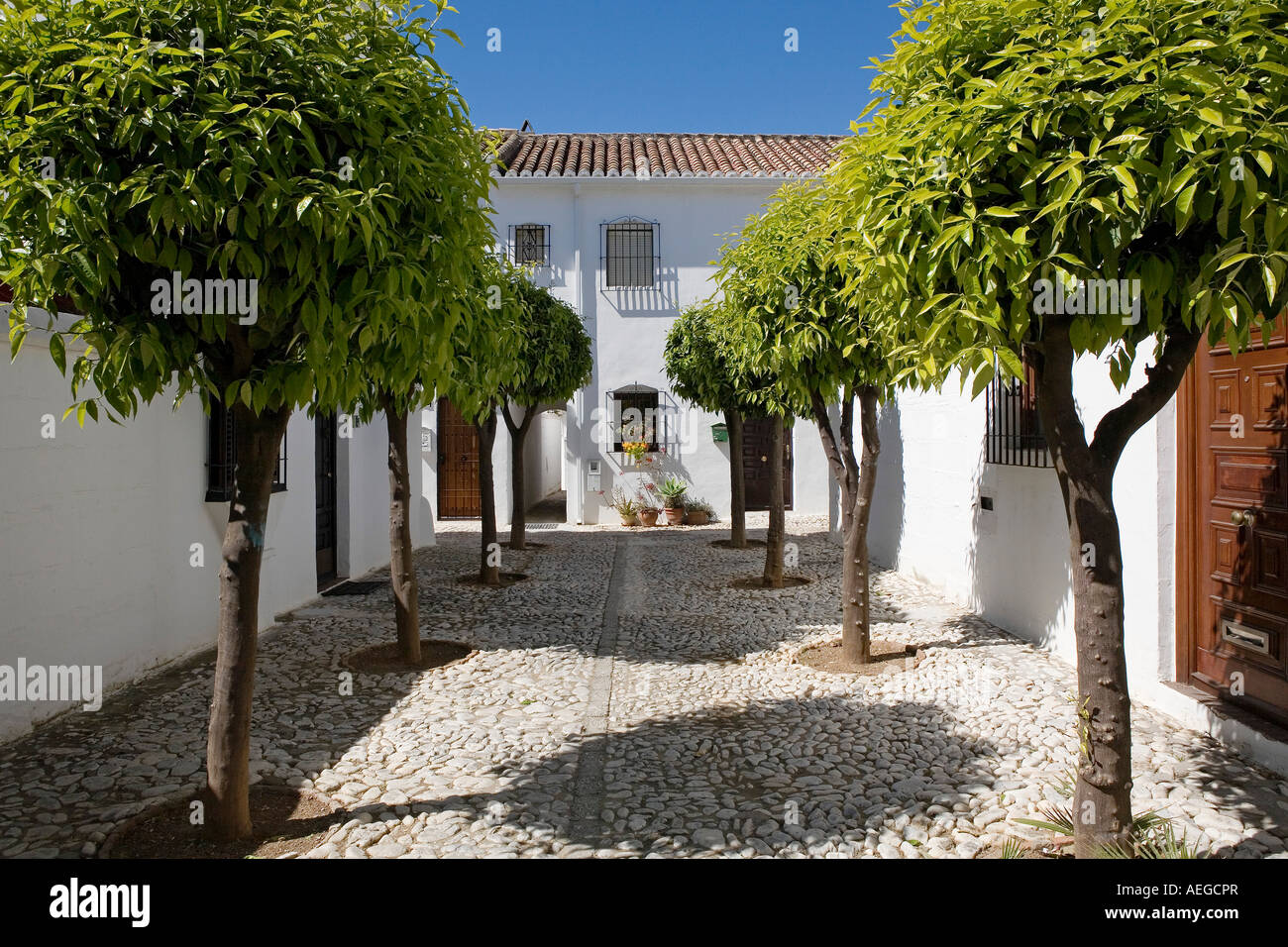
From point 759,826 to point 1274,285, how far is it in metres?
2.77

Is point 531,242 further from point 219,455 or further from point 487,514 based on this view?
point 219,455

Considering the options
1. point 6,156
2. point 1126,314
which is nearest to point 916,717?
point 1126,314

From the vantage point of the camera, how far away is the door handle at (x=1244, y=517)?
4.60 meters

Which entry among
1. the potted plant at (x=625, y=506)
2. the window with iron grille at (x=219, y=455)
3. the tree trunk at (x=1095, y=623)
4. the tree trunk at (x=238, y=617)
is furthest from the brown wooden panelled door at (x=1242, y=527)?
the potted plant at (x=625, y=506)

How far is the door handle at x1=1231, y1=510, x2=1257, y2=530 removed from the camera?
181 inches

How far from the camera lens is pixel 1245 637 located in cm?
462

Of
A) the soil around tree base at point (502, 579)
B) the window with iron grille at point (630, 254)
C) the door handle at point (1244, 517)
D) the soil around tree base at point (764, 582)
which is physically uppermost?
the window with iron grille at point (630, 254)

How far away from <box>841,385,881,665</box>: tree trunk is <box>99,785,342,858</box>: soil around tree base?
3.98 m

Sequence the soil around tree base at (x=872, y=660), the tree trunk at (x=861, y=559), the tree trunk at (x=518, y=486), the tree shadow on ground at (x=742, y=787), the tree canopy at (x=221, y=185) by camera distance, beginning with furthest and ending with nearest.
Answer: the tree trunk at (x=518, y=486), the tree trunk at (x=861, y=559), the soil around tree base at (x=872, y=660), the tree shadow on ground at (x=742, y=787), the tree canopy at (x=221, y=185)

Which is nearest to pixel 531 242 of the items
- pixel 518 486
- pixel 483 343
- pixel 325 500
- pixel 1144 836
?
pixel 518 486

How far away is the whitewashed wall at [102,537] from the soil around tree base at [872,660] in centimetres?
471

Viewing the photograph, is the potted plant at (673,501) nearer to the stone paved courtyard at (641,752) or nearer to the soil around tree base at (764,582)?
the soil around tree base at (764,582)

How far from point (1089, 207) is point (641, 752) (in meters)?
3.40
